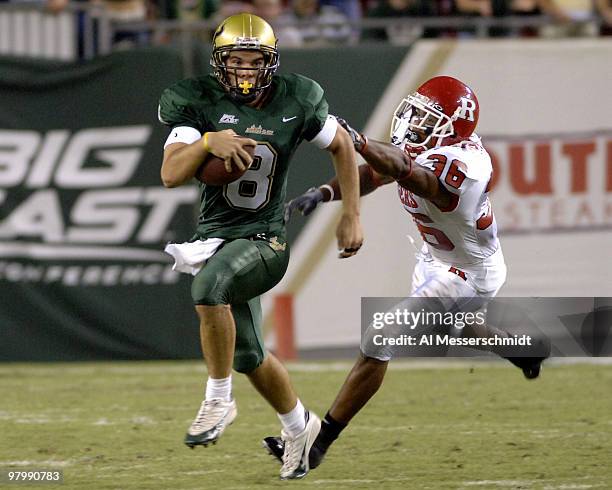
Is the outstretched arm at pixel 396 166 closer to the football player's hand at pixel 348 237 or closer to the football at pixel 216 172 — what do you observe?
the football player's hand at pixel 348 237

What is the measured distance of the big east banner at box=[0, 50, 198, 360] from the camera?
8.38 m

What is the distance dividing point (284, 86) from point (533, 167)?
13.2 feet

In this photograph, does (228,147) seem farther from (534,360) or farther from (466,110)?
(534,360)

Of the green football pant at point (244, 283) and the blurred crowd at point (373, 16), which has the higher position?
the green football pant at point (244, 283)

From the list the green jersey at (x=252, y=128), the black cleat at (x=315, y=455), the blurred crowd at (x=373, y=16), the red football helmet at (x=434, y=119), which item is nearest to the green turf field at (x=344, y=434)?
the black cleat at (x=315, y=455)

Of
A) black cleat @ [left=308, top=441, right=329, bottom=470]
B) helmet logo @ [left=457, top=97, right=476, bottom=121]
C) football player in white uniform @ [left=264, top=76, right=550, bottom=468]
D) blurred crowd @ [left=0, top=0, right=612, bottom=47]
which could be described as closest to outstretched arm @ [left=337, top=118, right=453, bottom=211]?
football player in white uniform @ [left=264, top=76, right=550, bottom=468]

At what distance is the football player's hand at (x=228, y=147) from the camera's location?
4508mm

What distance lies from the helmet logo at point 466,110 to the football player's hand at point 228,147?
1.17 meters

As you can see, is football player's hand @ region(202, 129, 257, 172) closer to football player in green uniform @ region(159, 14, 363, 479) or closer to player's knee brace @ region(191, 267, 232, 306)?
football player in green uniform @ region(159, 14, 363, 479)

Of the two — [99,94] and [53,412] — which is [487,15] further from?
[53,412]

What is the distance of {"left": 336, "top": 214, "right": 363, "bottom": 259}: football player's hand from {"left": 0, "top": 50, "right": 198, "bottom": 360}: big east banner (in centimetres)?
377

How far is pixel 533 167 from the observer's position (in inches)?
340

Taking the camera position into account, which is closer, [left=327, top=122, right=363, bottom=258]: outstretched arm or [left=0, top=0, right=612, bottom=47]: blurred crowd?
[left=327, top=122, right=363, bottom=258]: outstretched arm

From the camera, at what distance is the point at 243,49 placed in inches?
189
